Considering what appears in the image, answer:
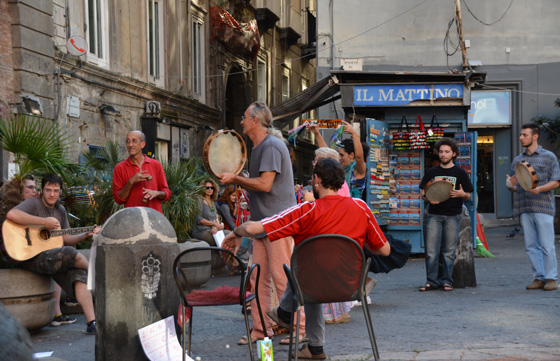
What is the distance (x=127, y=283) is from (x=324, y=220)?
1363 mm

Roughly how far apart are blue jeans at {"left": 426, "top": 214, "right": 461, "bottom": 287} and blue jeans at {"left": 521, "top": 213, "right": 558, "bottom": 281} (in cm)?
82

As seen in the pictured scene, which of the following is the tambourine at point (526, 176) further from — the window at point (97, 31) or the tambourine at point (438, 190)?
the window at point (97, 31)

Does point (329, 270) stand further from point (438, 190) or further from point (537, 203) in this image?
point (537, 203)

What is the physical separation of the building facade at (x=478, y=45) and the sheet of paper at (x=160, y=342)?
16.9 metres

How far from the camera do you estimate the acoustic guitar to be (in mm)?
6891

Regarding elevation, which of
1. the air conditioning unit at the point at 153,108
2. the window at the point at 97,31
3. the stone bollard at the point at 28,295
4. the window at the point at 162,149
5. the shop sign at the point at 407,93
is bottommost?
the stone bollard at the point at 28,295

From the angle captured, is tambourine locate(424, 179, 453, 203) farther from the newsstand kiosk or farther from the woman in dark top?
the newsstand kiosk

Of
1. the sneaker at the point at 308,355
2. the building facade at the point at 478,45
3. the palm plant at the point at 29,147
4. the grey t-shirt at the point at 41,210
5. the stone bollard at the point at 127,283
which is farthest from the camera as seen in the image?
the building facade at the point at 478,45

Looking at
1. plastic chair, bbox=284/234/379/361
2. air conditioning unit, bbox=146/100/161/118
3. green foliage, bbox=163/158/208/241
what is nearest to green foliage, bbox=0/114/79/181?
green foliage, bbox=163/158/208/241

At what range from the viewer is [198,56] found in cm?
2591

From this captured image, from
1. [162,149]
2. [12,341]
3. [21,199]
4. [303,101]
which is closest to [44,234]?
[21,199]

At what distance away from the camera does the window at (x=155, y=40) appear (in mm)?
21873

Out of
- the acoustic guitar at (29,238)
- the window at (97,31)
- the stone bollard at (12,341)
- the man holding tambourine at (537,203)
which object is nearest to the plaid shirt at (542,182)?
the man holding tambourine at (537,203)

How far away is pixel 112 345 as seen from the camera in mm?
4977
